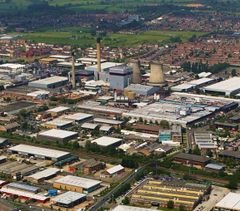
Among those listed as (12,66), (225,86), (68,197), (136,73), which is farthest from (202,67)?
(68,197)

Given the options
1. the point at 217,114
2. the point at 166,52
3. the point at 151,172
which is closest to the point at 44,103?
the point at 217,114

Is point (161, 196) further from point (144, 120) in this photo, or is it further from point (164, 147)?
point (144, 120)

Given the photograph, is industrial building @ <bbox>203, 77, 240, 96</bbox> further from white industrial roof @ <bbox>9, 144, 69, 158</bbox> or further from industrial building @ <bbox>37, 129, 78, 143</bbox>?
white industrial roof @ <bbox>9, 144, 69, 158</bbox>

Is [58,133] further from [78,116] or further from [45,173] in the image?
[45,173]

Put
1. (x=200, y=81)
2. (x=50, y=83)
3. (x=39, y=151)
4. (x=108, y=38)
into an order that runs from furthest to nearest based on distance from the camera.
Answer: (x=108, y=38), (x=200, y=81), (x=50, y=83), (x=39, y=151)

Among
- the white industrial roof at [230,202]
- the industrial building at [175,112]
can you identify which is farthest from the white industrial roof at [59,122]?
the white industrial roof at [230,202]
